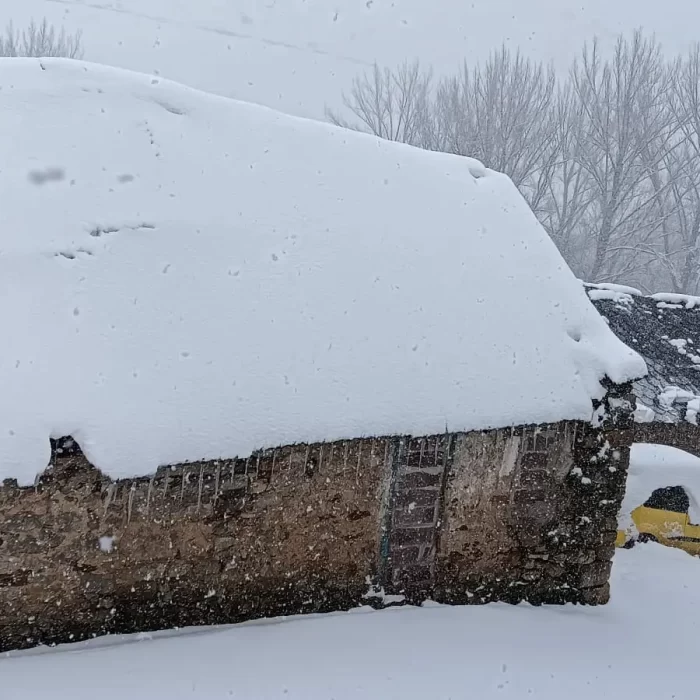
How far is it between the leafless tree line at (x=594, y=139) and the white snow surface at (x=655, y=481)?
1342cm

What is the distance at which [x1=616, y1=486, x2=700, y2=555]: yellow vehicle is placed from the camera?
9070 mm

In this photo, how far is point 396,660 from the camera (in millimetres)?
5211

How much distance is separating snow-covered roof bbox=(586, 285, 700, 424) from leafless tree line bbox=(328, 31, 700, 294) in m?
10.0

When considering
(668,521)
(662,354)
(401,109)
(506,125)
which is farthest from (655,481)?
(401,109)

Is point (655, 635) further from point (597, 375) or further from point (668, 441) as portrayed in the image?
point (668, 441)

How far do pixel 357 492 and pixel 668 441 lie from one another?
657cm

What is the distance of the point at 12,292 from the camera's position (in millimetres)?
4508

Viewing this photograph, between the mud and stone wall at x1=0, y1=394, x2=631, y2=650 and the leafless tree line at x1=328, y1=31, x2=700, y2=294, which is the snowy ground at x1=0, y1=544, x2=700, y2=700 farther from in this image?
the leafless tree line at x1=328, y1=31, x2=700, y2=294

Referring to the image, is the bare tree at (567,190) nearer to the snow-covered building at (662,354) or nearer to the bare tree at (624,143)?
the bare tree at (624,143)

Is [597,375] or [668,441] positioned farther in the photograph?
[668,441]

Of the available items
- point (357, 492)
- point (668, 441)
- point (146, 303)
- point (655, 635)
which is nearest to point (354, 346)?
point (357, 492)

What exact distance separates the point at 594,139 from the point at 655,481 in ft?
55.2

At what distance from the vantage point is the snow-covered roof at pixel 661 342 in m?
9.87

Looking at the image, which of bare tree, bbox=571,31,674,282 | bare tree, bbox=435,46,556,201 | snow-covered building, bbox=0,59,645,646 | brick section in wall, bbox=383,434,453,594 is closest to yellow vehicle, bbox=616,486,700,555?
snow-covered building, bbox=0,59,645,646
